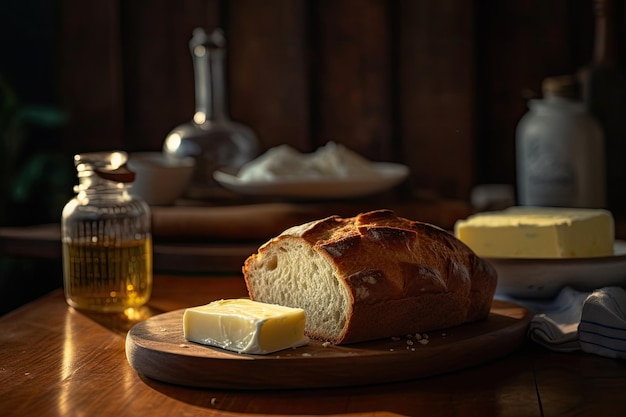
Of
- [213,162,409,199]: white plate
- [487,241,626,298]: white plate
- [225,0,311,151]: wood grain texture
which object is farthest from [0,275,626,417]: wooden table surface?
[225,0,311,151]: wood grain texture

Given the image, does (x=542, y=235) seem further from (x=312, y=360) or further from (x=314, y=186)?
(x=314, y=186)

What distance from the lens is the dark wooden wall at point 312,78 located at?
363cm

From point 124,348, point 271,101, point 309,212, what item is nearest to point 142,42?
point 271,101

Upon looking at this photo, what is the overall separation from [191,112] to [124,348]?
2.58 m

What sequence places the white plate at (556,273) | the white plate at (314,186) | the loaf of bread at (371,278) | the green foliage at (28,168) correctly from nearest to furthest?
the loaf of bread at (371,278)
the white plate at (556,273)
the white plate at (314,186)
the green foliage at (28,168)

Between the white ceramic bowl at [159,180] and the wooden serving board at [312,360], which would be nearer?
the wooden serving board at [312,360]

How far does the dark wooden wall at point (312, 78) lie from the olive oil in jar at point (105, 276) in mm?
2226

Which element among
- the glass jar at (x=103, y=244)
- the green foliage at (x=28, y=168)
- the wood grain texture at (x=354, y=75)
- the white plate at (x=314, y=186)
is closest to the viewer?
the glass jar at (x=103, y=244)

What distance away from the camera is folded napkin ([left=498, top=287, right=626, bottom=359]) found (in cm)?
117

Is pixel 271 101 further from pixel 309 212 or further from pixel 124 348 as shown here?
pixel 124 348

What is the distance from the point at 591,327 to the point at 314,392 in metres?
0.39

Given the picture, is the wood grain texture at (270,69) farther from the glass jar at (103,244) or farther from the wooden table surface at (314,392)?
the wooden table surface at (314,392)

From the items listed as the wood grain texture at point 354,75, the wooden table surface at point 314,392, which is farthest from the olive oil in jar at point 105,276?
the wood grain texture at point 354,75

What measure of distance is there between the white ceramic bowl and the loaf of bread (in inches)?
39.1
